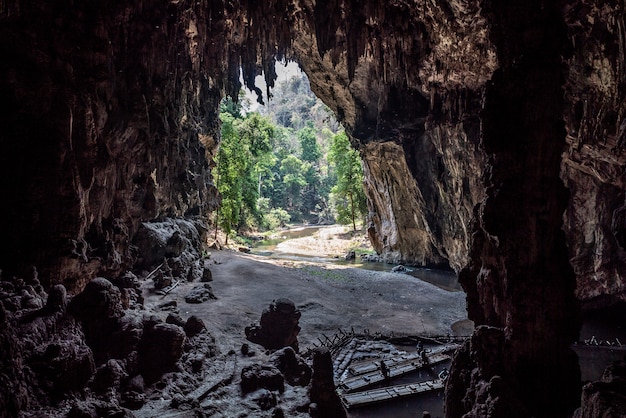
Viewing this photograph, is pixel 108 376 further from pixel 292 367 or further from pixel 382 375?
pixel 382 375

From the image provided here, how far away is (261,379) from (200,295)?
7160 mm

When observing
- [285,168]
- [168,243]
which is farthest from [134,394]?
[285,168]

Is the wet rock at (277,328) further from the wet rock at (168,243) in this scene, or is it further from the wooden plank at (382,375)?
the wet rock at (168,243)

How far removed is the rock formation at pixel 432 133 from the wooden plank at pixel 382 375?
3738 mm

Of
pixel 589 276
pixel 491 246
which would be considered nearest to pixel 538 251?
pixel 491 246

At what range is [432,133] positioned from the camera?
18766 mm

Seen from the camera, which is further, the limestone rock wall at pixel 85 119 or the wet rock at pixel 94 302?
the limestone rock wall at pixel 85 119

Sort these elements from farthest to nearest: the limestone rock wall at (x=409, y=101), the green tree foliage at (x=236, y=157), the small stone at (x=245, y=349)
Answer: the green tree foliage at (x=236, y=157) → the limestone rock wall at (x=409, y=101) → the small stone at (x=245, y=349)

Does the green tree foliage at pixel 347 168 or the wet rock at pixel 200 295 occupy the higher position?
the green tree foliage at pixel 347 168

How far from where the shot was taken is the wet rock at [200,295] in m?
14.3

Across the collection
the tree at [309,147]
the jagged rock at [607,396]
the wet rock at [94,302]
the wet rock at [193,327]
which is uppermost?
the tree at [309,147]

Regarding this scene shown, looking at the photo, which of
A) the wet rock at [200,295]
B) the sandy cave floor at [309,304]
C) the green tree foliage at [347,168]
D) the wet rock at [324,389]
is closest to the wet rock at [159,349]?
the sandy cave floor at [309,304]

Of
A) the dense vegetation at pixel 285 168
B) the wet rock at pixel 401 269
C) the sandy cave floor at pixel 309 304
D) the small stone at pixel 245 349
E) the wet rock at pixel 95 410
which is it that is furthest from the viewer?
the dense vegetation at pixel 285 168

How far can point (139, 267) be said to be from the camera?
1592 centimetres
